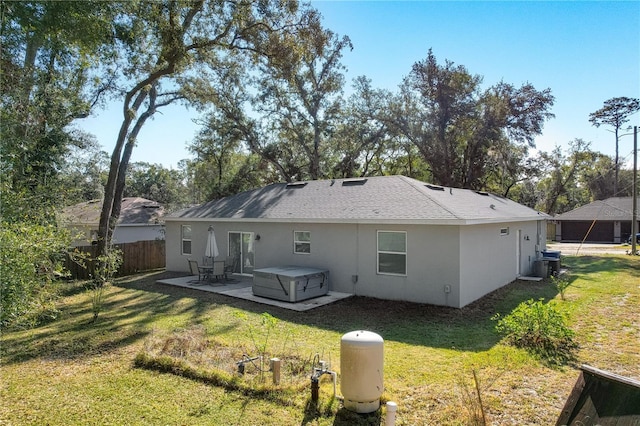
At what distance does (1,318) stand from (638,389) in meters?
5.69

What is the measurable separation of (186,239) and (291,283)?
7.91m

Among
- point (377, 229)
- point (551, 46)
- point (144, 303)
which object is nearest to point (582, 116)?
point (551, 46)

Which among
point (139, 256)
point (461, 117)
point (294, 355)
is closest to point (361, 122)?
point (461, 117)

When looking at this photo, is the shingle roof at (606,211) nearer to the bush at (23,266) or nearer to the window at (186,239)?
the window at (186,239)

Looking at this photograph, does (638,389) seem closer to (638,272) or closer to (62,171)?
(62,171)

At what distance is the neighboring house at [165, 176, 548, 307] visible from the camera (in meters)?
9.92

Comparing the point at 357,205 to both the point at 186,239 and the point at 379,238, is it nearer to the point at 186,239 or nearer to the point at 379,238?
the point at 379,238

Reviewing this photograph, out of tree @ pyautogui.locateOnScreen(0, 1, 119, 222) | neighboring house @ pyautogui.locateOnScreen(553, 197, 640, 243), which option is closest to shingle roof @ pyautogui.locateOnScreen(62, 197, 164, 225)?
tree @ pyautogui.locateOnScreen(0, 1, 119, 222)

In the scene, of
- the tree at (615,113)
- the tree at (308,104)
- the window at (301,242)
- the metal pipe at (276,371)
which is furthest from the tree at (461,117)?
the metal pipe at (276,371)

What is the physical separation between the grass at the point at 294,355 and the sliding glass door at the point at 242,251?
3062mm

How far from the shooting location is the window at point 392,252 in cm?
1048

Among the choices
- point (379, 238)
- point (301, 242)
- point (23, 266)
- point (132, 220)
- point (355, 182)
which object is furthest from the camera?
point (132, 220)

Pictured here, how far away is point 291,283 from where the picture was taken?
34.7 ft

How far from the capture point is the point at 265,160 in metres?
27.4
